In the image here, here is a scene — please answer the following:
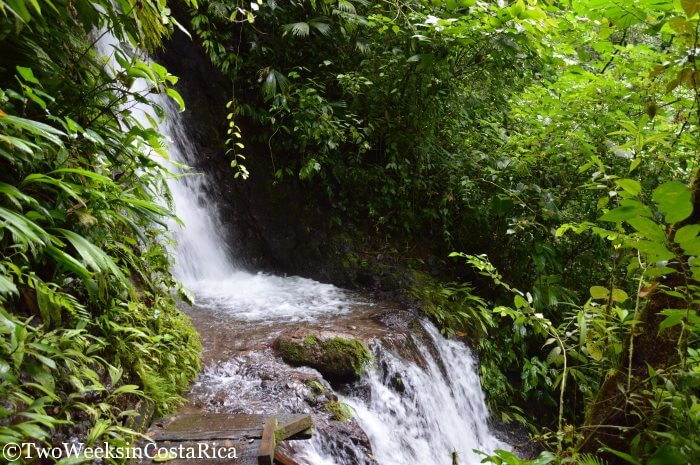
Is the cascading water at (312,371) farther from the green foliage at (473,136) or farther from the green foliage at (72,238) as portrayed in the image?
the green foliage at (72,238)

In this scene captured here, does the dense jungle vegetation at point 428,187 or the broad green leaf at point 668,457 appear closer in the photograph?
the broad green leaf at point 668,457

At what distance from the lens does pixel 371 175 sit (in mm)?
6914

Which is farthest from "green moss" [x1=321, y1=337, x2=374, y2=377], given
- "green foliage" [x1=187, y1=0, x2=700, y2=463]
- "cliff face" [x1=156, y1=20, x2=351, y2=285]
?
"cliff face" [x1=156, y1=20, x2=351, y2=285]

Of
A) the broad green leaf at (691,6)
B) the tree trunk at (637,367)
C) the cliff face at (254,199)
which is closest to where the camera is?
the broad green leaf at (691,6)

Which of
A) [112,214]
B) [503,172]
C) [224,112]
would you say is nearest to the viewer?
[112,214]

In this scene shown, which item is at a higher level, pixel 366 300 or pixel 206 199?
pixel 206 199

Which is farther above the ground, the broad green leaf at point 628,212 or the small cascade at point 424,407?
the broad green leaf at point 628,212

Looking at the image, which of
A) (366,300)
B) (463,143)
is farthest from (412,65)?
(366,300)

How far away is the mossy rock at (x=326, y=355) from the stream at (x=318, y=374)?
11 centimetres

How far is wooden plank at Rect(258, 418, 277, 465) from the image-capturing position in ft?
7.56

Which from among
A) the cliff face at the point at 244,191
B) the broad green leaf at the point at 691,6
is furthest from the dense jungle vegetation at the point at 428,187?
the cliff face at the point at 244,191

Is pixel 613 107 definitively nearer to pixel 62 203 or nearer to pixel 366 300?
pixel 366 300

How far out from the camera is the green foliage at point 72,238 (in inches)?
76.3

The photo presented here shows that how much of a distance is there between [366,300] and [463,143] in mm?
3017
